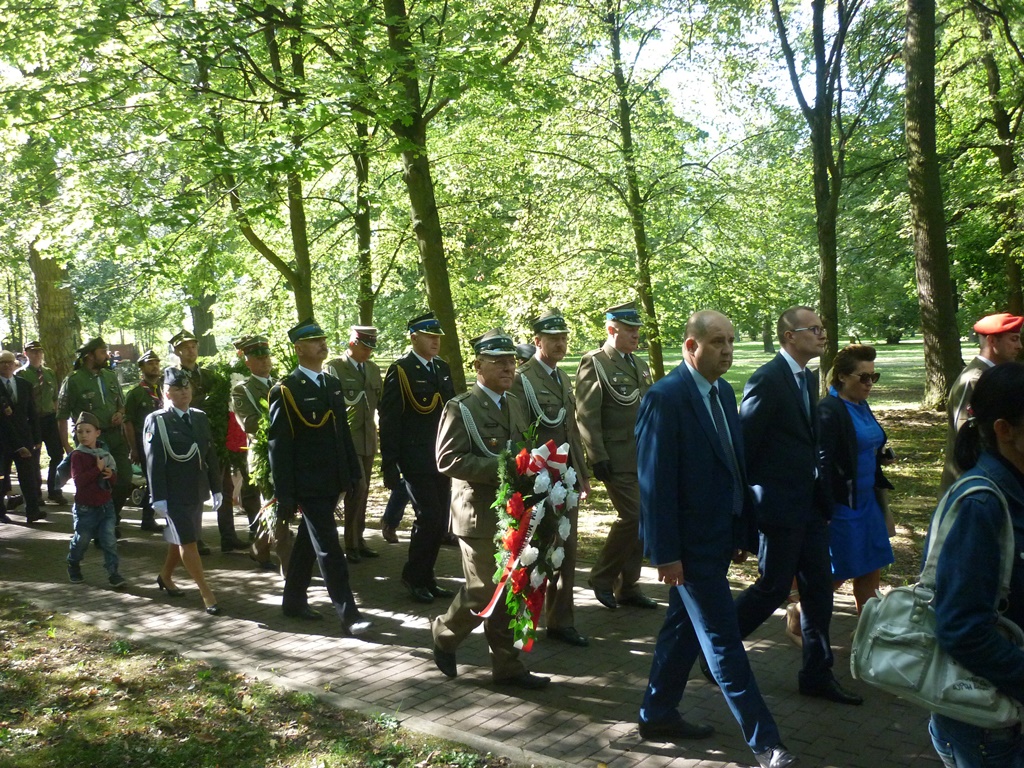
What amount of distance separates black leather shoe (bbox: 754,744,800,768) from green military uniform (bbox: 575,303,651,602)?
3.10 meters

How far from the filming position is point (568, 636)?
7.02 m

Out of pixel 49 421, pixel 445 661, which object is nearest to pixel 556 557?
pixel 445 661

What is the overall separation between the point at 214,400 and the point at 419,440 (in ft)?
12.9

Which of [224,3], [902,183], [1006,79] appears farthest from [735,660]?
[902,183]

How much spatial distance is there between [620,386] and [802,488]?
255 cm

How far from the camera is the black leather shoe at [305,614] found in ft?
25.7

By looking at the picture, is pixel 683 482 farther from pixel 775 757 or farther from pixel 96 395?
pixel 96 395

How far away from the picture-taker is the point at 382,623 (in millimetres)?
7680

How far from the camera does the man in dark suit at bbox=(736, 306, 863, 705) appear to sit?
18.0 ft

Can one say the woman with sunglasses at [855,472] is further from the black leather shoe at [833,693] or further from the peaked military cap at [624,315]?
the peaked military cap at [624,315]

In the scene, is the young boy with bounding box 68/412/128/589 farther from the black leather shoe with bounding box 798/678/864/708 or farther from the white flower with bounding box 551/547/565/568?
the black leather shoe with bounding box 798/678/864/708

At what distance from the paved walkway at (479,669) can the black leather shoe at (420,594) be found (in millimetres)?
174

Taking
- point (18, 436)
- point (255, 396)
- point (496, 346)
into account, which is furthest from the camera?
point (18, 436)

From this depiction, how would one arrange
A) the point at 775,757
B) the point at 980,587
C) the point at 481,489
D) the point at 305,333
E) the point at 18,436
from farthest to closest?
the point at 18,436 → the point at 305,333 → the point at 481,489 → the point at 775,757 → the point at 980,587
